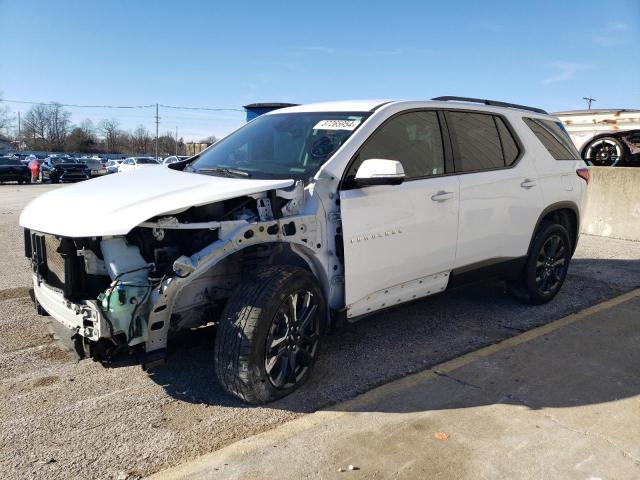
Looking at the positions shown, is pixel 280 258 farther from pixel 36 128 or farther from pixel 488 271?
pixel 36 128

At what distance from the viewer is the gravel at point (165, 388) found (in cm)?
280

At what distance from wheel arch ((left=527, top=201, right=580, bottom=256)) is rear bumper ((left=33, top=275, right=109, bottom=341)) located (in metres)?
3.91

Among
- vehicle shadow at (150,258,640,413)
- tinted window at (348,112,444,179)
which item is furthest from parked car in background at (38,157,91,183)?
tinted window at (348,112,444,179)

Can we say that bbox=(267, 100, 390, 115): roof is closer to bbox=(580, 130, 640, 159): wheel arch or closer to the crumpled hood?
the crumpled hood

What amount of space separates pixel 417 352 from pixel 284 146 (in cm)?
189

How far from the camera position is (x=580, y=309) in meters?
5.45

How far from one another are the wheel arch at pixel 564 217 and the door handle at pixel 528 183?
32 centimetres

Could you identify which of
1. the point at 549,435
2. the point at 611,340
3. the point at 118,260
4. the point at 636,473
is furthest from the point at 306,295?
the point at 611,340

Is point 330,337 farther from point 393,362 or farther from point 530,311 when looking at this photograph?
point 530,311

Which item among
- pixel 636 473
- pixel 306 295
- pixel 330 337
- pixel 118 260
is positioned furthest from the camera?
pixel 330 337

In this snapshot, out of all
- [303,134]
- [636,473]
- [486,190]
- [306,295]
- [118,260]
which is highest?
[303,134]

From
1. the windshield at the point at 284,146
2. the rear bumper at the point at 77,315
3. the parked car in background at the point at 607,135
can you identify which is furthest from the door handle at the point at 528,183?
the parked car in background at the point at 607,135

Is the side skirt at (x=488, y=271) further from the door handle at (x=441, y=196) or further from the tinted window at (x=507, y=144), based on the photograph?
the tinted window at (x=507, y=144)

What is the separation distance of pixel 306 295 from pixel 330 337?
1.16 m
